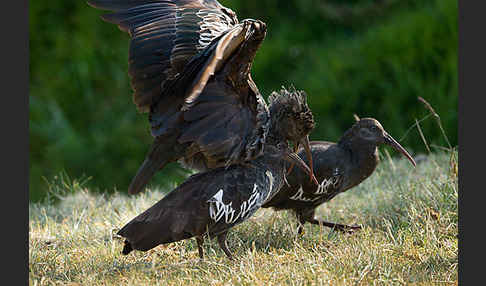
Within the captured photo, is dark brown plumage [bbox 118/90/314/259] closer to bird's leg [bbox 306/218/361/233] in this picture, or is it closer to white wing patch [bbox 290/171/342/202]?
white wing patch [bbox 290/171/342/202]

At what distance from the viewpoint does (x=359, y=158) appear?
16.9ft

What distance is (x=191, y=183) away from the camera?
4.34 metres

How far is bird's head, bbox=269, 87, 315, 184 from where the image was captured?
447 centimetres

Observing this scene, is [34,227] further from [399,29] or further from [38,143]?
[399,29]

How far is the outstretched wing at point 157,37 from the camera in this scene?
4.38 metres

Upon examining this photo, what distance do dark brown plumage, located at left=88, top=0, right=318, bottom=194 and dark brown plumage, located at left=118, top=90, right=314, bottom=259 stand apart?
120mm

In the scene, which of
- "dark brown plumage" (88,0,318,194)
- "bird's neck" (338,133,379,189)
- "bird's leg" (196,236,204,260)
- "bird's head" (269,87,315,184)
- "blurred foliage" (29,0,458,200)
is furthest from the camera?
"blurred foliage" (29,0,458,200)

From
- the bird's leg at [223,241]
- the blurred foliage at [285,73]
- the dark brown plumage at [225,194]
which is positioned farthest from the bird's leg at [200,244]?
the blurred foliage at [285,73]

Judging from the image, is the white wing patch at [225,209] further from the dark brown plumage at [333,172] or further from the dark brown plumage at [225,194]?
the dark brown plumage at [333,172]

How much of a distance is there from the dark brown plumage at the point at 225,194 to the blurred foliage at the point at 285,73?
433 centimetres

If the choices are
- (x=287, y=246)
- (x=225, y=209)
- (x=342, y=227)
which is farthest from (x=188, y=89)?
(x=342, y=227)

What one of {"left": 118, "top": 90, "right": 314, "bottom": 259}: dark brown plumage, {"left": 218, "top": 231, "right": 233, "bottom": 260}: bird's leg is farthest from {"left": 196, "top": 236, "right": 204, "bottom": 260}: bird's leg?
{"left": 218, "top": 231, "right": 233, "bottom": 260}: bird's leg

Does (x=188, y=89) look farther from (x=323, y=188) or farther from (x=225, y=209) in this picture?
(x=323, y=188)

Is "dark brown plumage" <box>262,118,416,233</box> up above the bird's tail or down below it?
below
